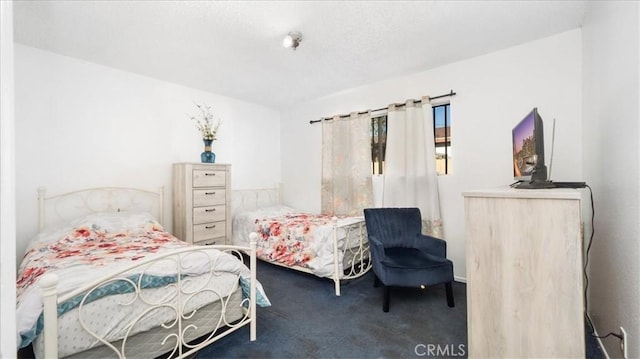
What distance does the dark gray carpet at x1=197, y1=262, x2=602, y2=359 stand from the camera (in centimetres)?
180

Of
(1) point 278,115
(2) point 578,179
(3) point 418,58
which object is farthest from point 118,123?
(2) point 578,179

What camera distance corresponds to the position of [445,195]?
310 centimetres

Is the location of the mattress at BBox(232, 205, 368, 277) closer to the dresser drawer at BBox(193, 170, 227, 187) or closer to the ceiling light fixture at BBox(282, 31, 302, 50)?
the dresser drawer at BBox(193, 170, 227, 187)

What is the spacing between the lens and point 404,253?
2.61 metres

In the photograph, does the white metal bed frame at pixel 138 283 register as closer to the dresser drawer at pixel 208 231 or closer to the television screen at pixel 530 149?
the dresser drawer at pixel 208 231

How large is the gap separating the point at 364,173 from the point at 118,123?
307 centimetres

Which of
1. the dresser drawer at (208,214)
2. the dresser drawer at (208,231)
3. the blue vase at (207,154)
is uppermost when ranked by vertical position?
the blue vase at (207,154)

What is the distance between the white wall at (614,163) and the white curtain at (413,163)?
1288 millimetres

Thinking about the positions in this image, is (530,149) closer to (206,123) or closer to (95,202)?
(206,123)

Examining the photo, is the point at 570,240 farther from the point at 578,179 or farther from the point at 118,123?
the point at 118,123

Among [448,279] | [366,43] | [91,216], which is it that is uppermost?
[366,43]

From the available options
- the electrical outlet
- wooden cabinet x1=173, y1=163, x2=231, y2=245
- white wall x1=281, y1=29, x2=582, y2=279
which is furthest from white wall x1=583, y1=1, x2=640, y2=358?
wooden cabinet x1=173, y1=163, x2=231, y2=245

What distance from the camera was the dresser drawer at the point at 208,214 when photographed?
3.33 meters

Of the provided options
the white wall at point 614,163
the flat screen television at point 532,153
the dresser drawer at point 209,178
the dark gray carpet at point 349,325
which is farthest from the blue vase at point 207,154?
the white wall at point 614,163
